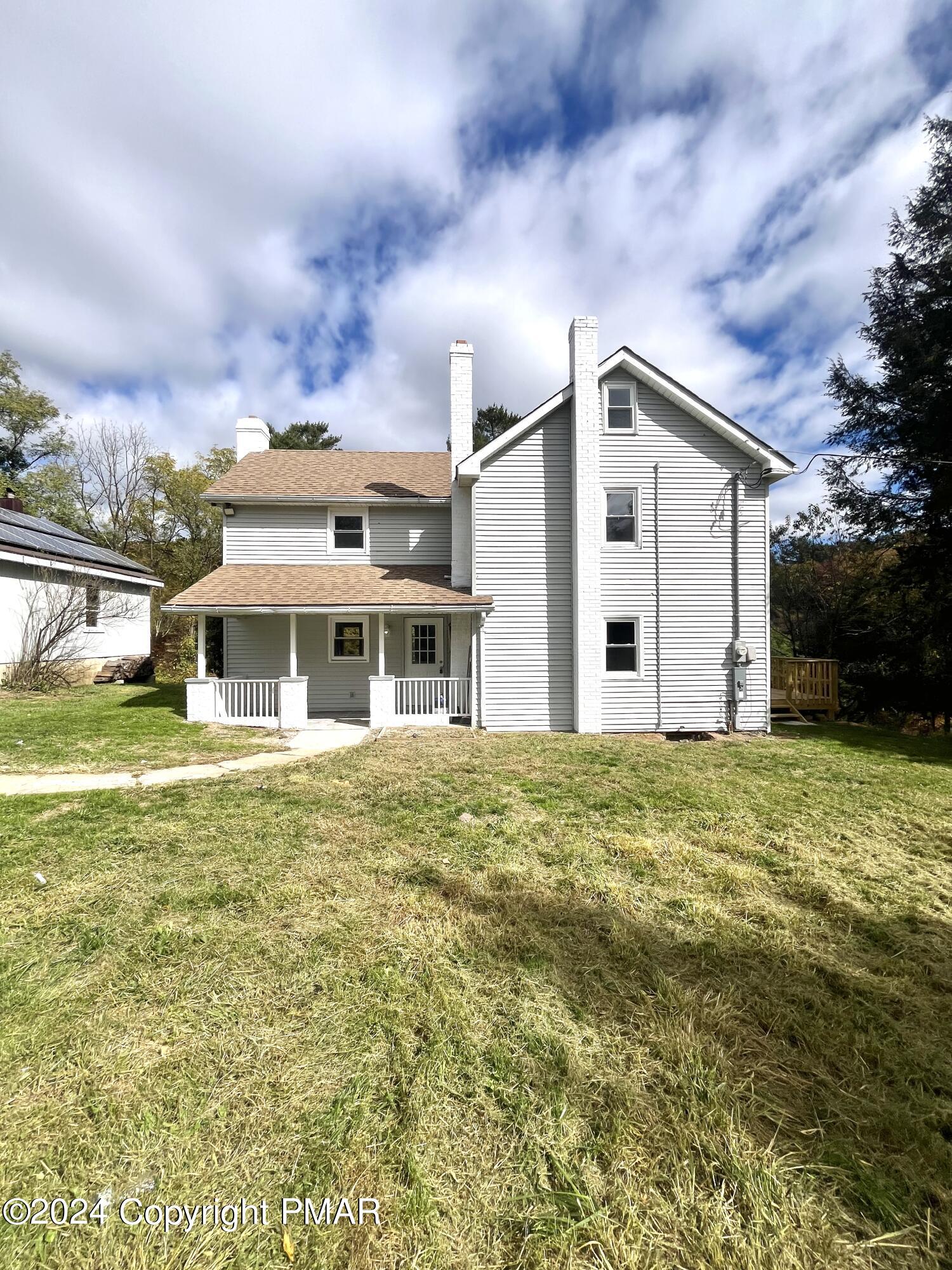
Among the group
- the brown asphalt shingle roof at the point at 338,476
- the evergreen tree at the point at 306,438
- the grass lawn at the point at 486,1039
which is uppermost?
the evergreen tree at the point at 306,438

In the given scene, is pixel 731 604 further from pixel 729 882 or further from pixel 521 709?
pixel 729 882

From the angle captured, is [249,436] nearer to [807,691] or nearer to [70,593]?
[70,593]

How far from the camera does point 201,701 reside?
37.3 feet

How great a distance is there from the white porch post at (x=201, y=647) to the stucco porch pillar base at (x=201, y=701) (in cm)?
26

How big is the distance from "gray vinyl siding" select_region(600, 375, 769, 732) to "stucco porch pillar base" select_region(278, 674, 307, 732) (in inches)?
270

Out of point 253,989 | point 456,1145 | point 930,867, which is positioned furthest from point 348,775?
point 930,867

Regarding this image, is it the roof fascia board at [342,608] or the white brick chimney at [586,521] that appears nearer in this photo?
the roof fascia board at [342,608]

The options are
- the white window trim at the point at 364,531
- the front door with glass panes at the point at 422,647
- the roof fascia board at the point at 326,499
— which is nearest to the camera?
the roof fascia board at the point at 326,499

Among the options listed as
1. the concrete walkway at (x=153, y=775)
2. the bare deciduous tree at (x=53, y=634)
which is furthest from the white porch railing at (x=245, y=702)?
the bare deciduous tree at (x=53, y=634)

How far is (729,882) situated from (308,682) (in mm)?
11364

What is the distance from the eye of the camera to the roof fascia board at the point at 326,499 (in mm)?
13250

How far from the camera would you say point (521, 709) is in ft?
37.8

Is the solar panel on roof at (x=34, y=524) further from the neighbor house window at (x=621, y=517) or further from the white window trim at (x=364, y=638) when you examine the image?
the neighbor house window at (x=621, y=517)

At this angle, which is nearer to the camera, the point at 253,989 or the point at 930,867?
the point at 253,989
